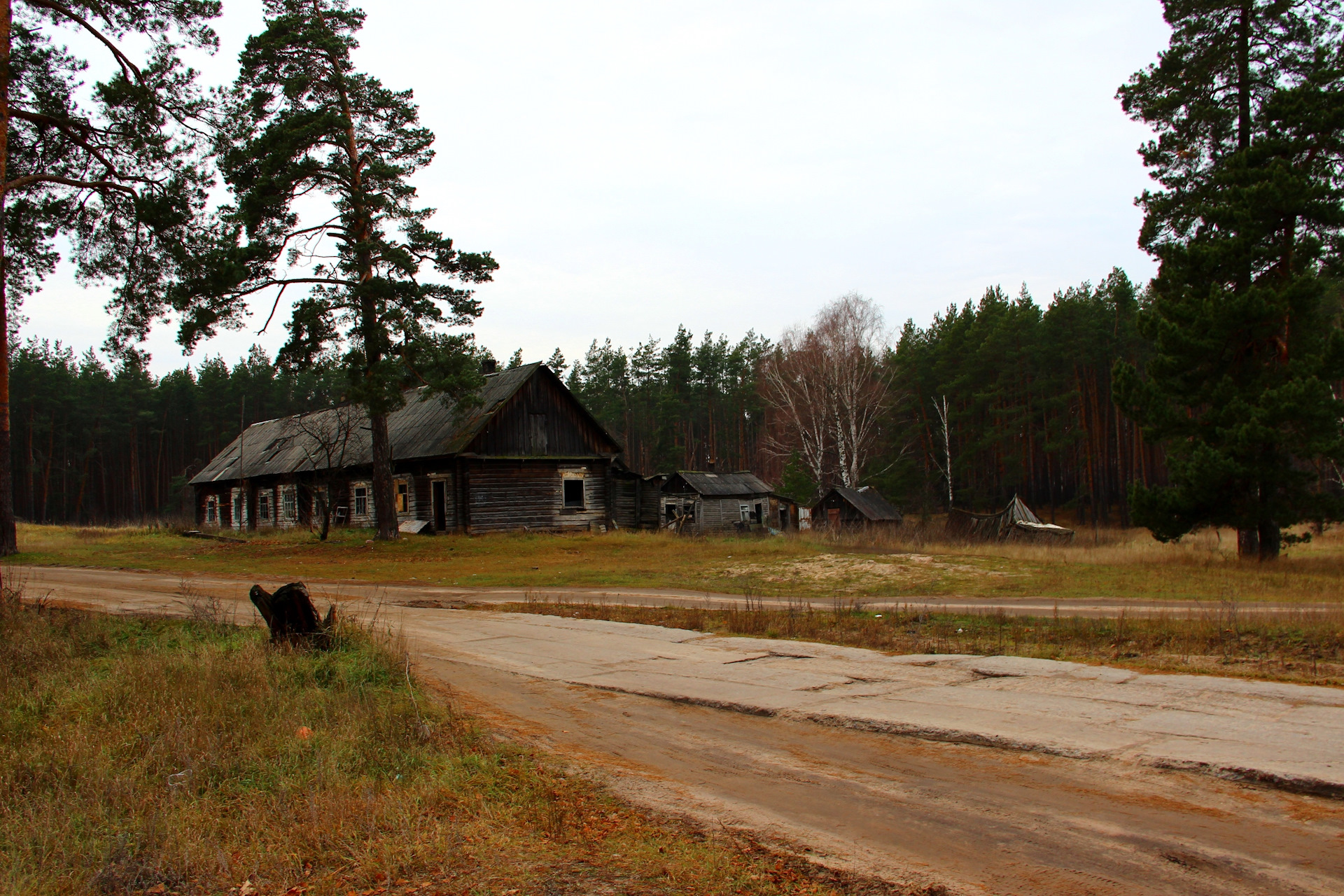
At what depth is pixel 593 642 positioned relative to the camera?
10.7 meters

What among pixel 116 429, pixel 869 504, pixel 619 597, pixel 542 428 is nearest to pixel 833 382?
pixel 869 504

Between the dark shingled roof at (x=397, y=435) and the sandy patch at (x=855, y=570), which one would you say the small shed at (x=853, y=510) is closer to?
the dark shingled roof at (x=397, y=435)

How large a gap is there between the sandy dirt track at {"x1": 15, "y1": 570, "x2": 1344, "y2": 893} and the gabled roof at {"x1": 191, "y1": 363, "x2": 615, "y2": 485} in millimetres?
22258

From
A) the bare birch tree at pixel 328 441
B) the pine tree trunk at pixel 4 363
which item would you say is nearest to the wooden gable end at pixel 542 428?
the bare birch tree at pixel 328 441

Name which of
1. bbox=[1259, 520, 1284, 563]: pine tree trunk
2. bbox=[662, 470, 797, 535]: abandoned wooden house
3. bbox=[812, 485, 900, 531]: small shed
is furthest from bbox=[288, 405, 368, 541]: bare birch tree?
bbox=[1259, 520, 1284, 563]: pine tree trunk

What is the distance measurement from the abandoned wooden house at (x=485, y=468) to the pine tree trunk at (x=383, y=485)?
165 cm

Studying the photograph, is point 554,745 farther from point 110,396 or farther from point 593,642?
point 110,396

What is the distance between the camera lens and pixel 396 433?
3847 cm

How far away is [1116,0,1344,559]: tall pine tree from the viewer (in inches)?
852

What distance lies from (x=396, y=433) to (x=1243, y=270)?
3071 centimetres

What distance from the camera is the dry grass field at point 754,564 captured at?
17.6 metres

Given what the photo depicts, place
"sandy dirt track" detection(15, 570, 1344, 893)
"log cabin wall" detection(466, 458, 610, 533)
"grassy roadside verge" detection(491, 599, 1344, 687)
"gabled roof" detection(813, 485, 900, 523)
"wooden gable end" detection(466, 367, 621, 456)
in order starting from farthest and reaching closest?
"gabled roof" detection(813, 485, 900, 523) < "wooden gable end" detection(466, 367, 621, 456) < "log cabin wall" detection(466, 458, 610, 533) < "grassy roadside verge" detection(491, 599, 1344, 687) < "sandy dirt track" detection(15, 570, 1344, 893)

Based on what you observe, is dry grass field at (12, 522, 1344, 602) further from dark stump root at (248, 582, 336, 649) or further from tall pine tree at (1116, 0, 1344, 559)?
dark stump root at (248, 582, 336, 649)

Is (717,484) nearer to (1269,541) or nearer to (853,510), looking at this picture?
(853,510)
